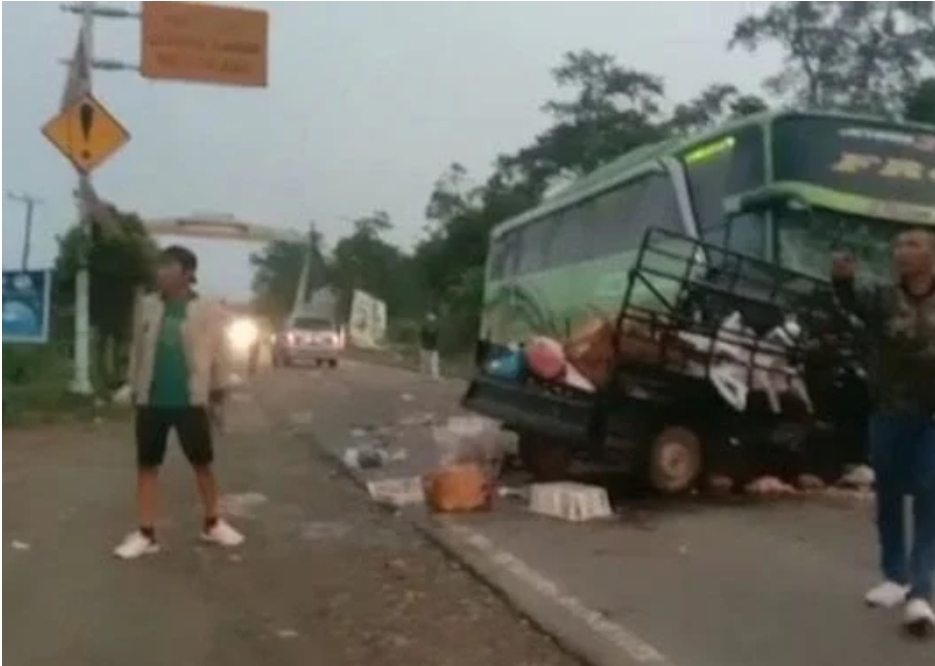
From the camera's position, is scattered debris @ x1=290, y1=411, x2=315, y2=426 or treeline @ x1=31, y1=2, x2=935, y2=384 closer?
scattered debris @ x1=290, y1=411, x2=315, y2=426

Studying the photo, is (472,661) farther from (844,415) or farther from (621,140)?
(621,140)

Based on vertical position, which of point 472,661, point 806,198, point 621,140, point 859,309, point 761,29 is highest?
point 761,29

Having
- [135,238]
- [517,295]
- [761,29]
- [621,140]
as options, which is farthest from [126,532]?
[761,29]

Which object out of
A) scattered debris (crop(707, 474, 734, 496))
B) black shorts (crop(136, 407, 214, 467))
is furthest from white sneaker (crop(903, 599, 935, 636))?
scattered debris (crop(707, 474, 734, 496))

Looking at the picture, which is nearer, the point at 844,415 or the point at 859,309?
the point at 859,309

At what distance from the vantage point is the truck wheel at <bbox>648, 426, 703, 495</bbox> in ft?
41.5

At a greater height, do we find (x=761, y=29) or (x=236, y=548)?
(x=761, y=29)

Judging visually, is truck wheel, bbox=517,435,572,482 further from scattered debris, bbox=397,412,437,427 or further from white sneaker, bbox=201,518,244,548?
scattered debris, bbox=397,412,437,427

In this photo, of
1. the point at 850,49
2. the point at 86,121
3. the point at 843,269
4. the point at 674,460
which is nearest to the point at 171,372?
the point at 843,269

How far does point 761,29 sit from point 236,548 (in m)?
41.3

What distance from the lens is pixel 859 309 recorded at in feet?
24.5

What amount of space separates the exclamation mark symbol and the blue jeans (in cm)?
1364

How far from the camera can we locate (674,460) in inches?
500

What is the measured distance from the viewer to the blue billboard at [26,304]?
21.7 m
